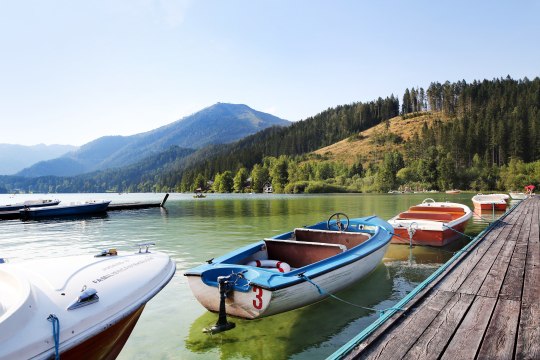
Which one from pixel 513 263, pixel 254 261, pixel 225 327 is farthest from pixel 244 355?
pixel 513 263

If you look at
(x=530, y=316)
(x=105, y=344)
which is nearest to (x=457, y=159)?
(x=530, y=316)

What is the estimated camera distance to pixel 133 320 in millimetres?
6469

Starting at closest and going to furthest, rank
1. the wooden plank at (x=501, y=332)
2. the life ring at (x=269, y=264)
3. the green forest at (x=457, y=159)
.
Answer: the wooden plank at (x=501, y=332) < the life ring at (x=269, y=264) < the green forest at (x=457, y=159)

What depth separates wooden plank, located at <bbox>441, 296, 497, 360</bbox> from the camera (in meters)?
5.03

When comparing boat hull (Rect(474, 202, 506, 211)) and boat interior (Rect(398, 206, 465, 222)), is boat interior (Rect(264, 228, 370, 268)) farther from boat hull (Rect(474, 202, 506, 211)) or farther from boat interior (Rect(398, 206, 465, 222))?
boat hull (Rect(474, 202, 506, 211))

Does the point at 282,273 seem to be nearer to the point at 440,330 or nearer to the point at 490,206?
the point at 440,330

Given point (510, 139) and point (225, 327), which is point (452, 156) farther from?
point (225, 327)

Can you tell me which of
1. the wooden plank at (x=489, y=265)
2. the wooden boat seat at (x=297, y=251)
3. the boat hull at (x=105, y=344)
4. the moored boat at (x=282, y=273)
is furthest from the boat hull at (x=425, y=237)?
the boat hull at (x=105, y=344)

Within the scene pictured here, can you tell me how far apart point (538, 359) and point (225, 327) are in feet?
17.6

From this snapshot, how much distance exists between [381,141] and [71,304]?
613ft

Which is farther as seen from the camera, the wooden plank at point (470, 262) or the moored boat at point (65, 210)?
the moored boat at point (65, 210)

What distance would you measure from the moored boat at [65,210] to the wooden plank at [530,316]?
49.4 meters

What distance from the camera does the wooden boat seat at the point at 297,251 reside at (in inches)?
426

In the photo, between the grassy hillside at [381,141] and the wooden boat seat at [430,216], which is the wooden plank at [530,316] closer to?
the wooden boat seat at [430,216]
